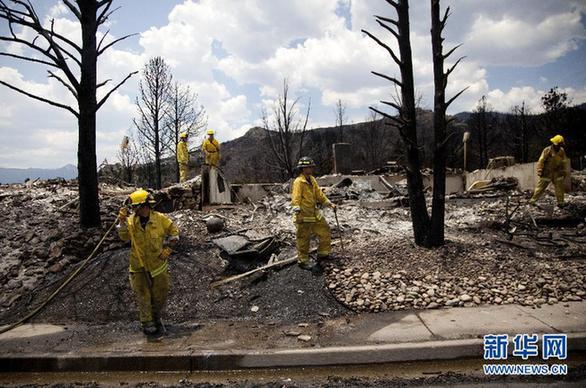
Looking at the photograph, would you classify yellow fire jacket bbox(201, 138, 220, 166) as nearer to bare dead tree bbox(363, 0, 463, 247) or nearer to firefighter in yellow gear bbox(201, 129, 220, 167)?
firefighter in yellow gear bbox(201, 129, 220, 167)

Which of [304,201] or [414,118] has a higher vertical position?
[414,118]

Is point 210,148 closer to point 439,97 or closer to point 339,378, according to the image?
point 439,97

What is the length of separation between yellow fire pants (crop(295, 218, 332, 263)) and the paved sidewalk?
5.32 ft

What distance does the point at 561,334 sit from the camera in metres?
3.68

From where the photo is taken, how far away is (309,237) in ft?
20.3

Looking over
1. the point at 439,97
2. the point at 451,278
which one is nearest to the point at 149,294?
the point at 451,278

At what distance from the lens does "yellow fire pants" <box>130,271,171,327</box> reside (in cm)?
472

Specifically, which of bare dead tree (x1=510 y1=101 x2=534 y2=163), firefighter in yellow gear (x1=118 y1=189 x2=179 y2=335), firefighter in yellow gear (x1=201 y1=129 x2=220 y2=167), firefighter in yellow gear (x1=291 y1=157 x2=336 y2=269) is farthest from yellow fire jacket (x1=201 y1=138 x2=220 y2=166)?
bare dead tree (x1=510 y1=101 x2=534 y2=163)

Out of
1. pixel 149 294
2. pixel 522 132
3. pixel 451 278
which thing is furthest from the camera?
pixel 522 132

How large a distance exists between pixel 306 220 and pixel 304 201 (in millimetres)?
349

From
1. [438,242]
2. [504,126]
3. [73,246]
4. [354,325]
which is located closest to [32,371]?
[73,246]

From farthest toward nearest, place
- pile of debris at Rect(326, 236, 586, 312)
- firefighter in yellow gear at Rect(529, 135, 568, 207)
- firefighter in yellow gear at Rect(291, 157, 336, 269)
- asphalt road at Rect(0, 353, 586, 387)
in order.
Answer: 1. firefighter in yellow gear at Rect(529, 135, 568, 207)
2. firefighter in yellow gear at Rect(291, 157, 336, 269)
3. pile of debris at Rect(326, 236, 586, 312)
4. asphalt road at Rect(0, 353, 586, 387)

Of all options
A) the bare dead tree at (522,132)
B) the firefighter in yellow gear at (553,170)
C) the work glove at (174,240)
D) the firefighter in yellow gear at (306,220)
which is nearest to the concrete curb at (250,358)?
the work glove at (174,240)

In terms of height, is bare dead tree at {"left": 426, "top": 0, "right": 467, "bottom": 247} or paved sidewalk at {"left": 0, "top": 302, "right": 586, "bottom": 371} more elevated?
bare dead tree at {"left": 426, "top": 0, "right": 467, "bottom": 247}
